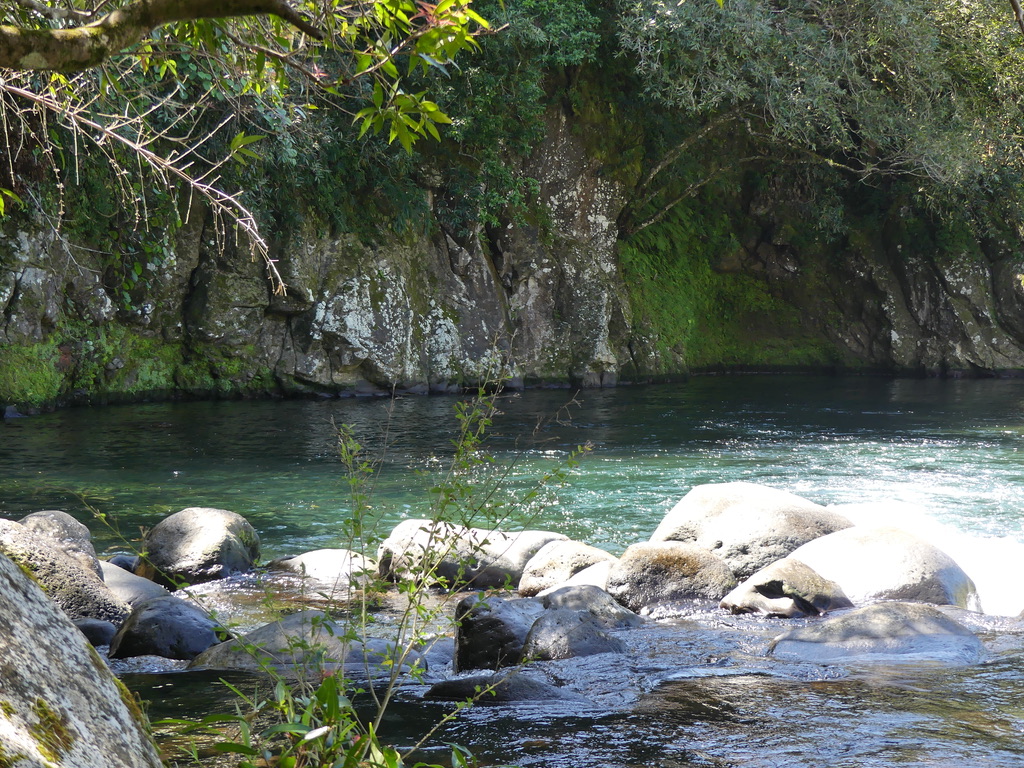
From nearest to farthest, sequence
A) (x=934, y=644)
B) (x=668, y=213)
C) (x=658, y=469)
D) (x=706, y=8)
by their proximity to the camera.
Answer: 1. (x=934, y=644)
2. (x=658, y=469)
3. (x=706, y=8)
4. (x=668, y=213)

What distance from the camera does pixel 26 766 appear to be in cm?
166

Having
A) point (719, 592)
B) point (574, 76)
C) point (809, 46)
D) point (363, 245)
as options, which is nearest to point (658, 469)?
point (719, 592)

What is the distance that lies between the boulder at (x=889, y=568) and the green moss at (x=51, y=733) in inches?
231

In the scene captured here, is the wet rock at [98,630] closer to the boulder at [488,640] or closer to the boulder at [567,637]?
the boulder at [488,640]

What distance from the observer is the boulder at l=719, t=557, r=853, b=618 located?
6461mm

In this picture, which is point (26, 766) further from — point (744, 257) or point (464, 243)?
point (744, 257)

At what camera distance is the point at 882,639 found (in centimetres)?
542

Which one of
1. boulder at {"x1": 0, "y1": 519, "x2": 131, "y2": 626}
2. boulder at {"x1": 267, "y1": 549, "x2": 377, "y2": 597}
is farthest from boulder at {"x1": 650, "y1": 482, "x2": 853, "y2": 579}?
boulder at {"x1": 0, "y1": 519, "x2": 131, "y2": 626}

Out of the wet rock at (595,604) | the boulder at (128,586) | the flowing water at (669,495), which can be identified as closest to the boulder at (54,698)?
the flowing water at (669,495)

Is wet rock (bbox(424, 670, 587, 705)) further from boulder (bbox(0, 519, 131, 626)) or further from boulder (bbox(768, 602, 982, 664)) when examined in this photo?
boulder (bbox(0, 519, 131, 626))

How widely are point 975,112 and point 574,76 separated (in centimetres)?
920

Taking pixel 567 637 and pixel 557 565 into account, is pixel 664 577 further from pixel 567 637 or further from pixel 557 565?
pixel 567 637

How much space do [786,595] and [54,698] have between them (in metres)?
5.49

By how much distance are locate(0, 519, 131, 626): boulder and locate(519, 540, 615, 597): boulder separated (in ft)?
9.40
